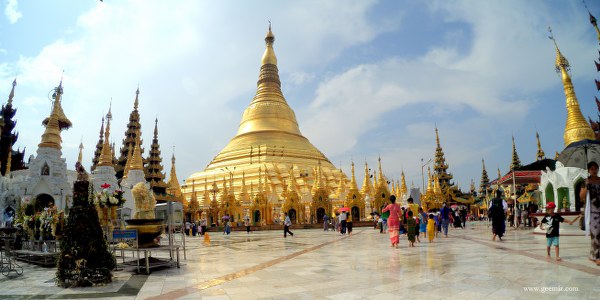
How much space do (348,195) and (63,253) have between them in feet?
100.0

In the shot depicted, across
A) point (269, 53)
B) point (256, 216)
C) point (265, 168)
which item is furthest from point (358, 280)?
point (269, 53)

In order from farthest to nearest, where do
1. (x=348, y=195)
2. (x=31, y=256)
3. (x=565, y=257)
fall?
(x=348, y=195) < (x=31, y=256) < (x=565, y=257)

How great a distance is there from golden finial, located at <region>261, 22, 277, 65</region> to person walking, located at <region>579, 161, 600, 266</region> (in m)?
51.1

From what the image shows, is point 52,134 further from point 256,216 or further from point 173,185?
point 256,216

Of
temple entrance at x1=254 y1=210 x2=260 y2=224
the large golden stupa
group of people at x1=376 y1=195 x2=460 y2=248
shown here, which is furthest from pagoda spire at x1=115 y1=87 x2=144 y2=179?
group of people at x1=376 y1=195 x2=460 y2=248

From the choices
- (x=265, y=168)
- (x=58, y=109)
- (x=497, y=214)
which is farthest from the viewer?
(x=265, y=168)

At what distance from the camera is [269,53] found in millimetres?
55812

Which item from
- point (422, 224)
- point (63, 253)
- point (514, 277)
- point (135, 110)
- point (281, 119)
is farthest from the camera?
point (281, 119)

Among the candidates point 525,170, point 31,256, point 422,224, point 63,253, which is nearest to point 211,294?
point 63,253

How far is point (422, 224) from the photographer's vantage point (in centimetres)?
1644

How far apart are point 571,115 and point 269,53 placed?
128ft

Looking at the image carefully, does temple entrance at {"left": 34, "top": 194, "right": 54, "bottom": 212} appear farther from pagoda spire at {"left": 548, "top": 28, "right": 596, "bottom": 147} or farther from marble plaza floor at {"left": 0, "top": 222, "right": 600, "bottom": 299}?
pagoda spire at {"left": 548, "top": 28, "right": 596, "bottom": 147}

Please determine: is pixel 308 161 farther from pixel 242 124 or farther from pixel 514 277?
pixel 514 277

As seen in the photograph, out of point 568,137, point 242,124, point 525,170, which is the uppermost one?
point 242,124
